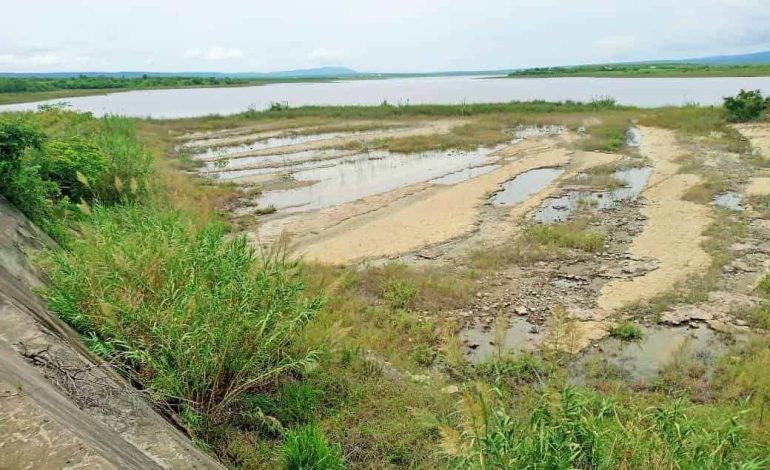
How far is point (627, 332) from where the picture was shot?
6.36 metres

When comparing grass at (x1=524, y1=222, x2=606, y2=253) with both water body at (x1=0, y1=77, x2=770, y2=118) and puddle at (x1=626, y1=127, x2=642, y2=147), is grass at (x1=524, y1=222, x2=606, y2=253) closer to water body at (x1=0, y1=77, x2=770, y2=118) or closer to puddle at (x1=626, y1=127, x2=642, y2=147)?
puddle at (x1=626, y1=127, x2=642, y2=147)

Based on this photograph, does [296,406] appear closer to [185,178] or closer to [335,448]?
[335,448]

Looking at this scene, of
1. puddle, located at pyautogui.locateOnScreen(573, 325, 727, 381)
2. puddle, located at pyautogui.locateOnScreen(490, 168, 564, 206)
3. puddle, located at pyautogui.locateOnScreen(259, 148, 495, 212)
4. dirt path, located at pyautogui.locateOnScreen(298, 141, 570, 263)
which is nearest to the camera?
puddle, located at pyautogui.locateOnScreen(573, 325, 727, 381)

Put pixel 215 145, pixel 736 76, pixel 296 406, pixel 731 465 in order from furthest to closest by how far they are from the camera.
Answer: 1. pixel 736 76
2. pixel 215 145
3. pixel 296 406
4. pixel 731 465

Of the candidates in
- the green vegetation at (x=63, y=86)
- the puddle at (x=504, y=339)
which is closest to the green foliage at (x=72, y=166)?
the puddle at (x=504, y=339)

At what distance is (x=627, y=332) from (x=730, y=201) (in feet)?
24.9

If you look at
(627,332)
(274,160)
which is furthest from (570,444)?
(274,160)

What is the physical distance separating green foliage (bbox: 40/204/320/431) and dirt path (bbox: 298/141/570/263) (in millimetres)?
4563

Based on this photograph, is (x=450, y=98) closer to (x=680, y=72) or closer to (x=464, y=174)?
(x=464, y=174)

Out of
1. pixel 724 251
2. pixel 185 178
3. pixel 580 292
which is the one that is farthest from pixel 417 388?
pixel 185 178

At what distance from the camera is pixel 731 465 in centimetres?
278

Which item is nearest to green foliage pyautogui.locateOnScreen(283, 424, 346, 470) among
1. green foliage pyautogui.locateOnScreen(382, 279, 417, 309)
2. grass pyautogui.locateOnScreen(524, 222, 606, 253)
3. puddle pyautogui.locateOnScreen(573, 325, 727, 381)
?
puddle pyautogui.locateOnScreen(573, 325, 727, 381)

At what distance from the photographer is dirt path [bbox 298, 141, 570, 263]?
9.80m

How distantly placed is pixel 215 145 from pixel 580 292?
63.6 ft
